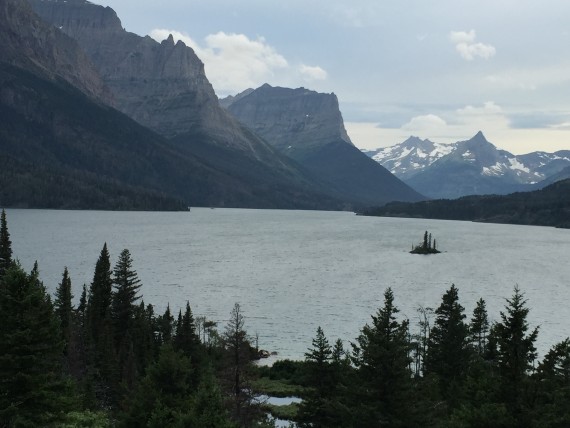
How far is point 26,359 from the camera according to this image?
27.5 m

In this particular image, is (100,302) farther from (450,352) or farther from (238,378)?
(450,352)

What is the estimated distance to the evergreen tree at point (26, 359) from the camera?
88.8 feet

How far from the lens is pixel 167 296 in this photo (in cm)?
13375

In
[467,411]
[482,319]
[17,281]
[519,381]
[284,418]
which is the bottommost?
[284,418]

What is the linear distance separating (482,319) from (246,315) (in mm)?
52100

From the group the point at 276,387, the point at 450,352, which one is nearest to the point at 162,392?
the point at 450,352

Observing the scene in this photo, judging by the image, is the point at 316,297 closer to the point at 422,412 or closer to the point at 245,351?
the point at 245,351

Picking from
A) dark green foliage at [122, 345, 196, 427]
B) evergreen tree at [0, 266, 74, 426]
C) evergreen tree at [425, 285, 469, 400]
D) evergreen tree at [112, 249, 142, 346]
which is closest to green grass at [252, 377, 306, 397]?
evergreen tree at [425, 285, 469, 400]

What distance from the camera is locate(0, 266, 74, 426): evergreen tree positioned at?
27078 mm

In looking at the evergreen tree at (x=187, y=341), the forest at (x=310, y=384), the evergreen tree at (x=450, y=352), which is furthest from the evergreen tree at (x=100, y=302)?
the evergreen tree at (x=450, y=352)

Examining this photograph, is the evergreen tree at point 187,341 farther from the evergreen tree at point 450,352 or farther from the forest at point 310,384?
the evergreen tree at point 450,352

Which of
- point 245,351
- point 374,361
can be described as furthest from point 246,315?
point 374,361

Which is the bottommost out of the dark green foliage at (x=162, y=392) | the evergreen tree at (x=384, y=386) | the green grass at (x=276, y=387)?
the green grass at (x=276, y=387)

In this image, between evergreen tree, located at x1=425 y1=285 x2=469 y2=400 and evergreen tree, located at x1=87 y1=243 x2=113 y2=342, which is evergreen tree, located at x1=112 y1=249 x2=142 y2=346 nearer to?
evergreen tree, located at x1=87 y1=243 x2=113 y2=342
